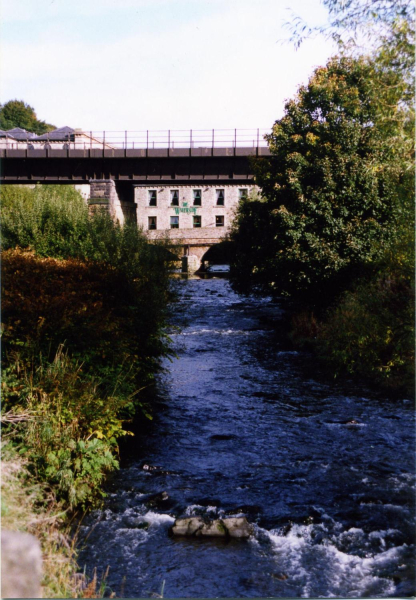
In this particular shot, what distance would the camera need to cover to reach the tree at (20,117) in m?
83.3

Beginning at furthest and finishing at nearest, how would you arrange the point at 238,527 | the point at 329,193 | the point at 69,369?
the point at 329,193, the point at 69,369, the point at 238,527

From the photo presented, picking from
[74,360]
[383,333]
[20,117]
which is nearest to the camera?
[74,360]

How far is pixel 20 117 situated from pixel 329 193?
240 ft

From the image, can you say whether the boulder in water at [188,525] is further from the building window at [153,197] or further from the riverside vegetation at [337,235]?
the building window at [153,197]

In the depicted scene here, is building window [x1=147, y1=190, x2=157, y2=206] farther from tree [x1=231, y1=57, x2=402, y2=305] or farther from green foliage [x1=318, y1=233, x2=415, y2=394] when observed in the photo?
green foliage [x1=318, y1=233, x2=415, y2=394]

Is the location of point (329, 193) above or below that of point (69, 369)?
above

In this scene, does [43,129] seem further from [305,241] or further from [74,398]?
[74,398]

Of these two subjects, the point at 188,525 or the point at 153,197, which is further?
the point at 153,197

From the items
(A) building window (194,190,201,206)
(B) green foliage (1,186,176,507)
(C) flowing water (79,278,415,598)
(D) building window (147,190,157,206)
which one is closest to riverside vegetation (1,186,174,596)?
(B) green foliage (1,186,176,507)

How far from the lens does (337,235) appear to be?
22.6m

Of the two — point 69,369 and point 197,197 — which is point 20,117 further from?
point 69,369

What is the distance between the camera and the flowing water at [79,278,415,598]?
7.34 m

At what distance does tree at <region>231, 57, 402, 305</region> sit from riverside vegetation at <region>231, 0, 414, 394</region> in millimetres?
38

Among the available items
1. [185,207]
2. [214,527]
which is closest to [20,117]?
[185,207]
